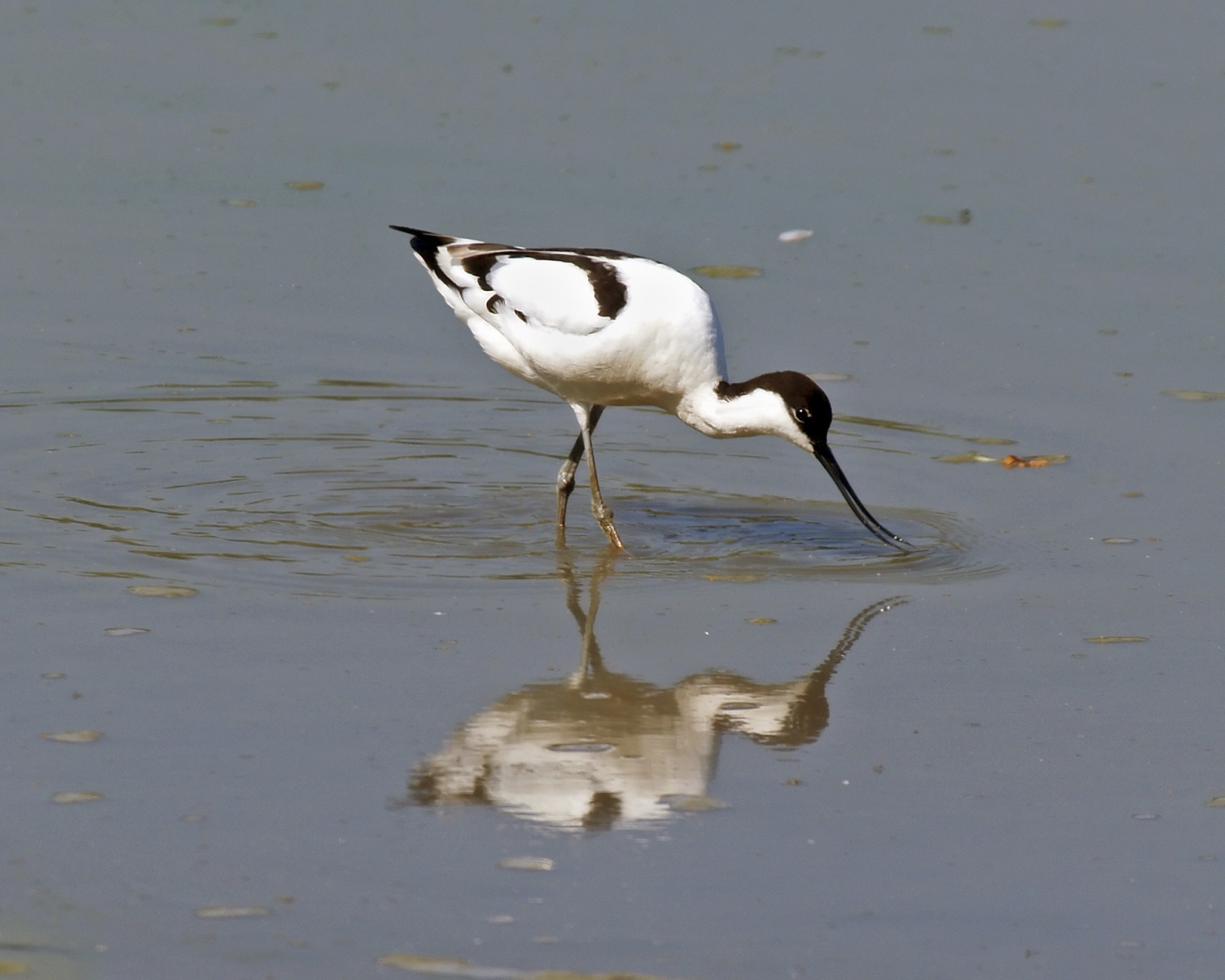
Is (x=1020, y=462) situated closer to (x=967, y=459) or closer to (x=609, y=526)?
(x=967, y=459)

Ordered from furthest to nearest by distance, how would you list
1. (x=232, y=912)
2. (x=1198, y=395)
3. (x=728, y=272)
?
(x=728, y=272), (x=1198, y=395), (x=232, y=912)

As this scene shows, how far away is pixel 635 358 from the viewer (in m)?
6.53

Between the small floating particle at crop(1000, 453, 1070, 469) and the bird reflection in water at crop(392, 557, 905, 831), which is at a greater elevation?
the bird reflection in water at crop(392, 557, 905, 831)

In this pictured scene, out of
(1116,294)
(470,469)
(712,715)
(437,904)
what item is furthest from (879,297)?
(437,904)

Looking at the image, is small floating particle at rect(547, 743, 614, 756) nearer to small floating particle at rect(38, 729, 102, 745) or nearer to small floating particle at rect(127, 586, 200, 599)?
small floating particle at rect(38, 729, 102, 745)

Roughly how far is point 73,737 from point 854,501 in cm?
289

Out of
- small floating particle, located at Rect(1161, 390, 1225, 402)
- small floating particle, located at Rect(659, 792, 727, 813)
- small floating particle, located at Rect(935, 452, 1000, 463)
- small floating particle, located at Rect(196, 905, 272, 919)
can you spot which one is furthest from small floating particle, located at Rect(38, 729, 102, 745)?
small floating particle, located at Rect(1161, 390, 1225, 402)

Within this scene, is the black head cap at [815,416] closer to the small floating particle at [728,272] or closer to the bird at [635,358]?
the bird at [635,358]

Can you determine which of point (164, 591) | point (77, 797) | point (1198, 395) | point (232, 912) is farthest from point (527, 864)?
point (1198, 395)

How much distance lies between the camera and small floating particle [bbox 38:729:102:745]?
4.61 metres

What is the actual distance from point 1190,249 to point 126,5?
7.26 meters

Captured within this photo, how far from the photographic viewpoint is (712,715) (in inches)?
197

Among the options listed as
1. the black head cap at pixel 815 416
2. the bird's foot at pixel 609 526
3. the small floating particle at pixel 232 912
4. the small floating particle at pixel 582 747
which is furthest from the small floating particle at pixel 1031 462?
the small floating particle at pixel 232 912

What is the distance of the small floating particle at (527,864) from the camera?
405cm
